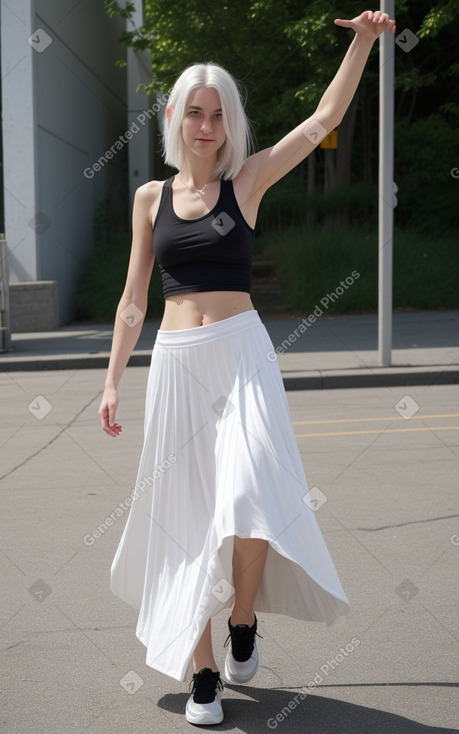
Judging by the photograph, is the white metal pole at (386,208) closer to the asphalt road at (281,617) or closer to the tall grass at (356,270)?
the asphalt road at (281,617)

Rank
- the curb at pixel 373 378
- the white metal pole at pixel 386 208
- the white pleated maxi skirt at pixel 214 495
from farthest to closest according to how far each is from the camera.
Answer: the white metal pole at pixel 386 208, the curb at pixel 373 378, the white pleated maxi skirt at pixel 214 495

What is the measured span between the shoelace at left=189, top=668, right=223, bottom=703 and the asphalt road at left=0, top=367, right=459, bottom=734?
0.09 meters

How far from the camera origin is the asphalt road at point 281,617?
3.34 metres

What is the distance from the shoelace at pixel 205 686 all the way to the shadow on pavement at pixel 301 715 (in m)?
0.09

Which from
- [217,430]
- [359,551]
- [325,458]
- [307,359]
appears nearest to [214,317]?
[217,430]

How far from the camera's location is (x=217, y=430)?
330 cm

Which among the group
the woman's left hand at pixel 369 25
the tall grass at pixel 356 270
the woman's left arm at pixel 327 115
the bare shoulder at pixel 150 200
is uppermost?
the woman's left hand at pixel 369 25

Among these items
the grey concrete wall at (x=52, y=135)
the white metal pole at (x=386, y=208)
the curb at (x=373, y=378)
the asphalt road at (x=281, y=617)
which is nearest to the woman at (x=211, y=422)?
the asphalt road at (x=281, y=617)

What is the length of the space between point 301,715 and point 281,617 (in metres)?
0.96

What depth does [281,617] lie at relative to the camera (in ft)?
13.9

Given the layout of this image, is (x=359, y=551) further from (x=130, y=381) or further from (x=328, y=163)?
(x=328, y=163)

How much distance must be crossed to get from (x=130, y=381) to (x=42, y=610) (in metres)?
7.69

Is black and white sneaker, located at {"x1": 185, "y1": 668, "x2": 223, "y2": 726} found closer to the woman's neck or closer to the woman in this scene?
the woman

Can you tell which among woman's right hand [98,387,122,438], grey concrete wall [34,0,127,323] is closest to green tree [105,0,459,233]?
grey concrete wall [34,0,127,323]
